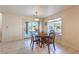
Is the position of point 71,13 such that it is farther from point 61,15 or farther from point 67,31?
point 67,31

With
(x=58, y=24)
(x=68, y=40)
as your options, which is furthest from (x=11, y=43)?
(x=68, y=40)

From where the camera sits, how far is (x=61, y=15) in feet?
12.5

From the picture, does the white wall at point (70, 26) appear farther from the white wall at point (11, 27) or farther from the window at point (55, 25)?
the white wall at point (11, 27)

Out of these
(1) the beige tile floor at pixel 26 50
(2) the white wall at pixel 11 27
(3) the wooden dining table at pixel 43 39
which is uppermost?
(2) the white wall at pixel 11 27

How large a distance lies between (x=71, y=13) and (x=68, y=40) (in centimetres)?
107

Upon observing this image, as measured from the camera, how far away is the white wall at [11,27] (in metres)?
4.39

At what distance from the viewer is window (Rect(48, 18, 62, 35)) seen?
3.41 m

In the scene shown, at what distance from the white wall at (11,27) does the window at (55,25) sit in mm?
1771

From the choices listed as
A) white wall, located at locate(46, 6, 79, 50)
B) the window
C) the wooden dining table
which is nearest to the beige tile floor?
the wooden dining table

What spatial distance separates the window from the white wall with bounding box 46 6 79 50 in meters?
0.15

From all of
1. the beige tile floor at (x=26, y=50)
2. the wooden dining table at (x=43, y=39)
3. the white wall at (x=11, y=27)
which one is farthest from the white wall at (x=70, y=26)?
the white wall at (x=11, y=27)

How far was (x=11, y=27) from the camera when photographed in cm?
469

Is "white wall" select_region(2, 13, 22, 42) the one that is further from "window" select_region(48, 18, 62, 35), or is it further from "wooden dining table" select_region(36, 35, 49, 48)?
"window" select_region(48, 18, 62, 35)

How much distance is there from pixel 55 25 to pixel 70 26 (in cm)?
84
